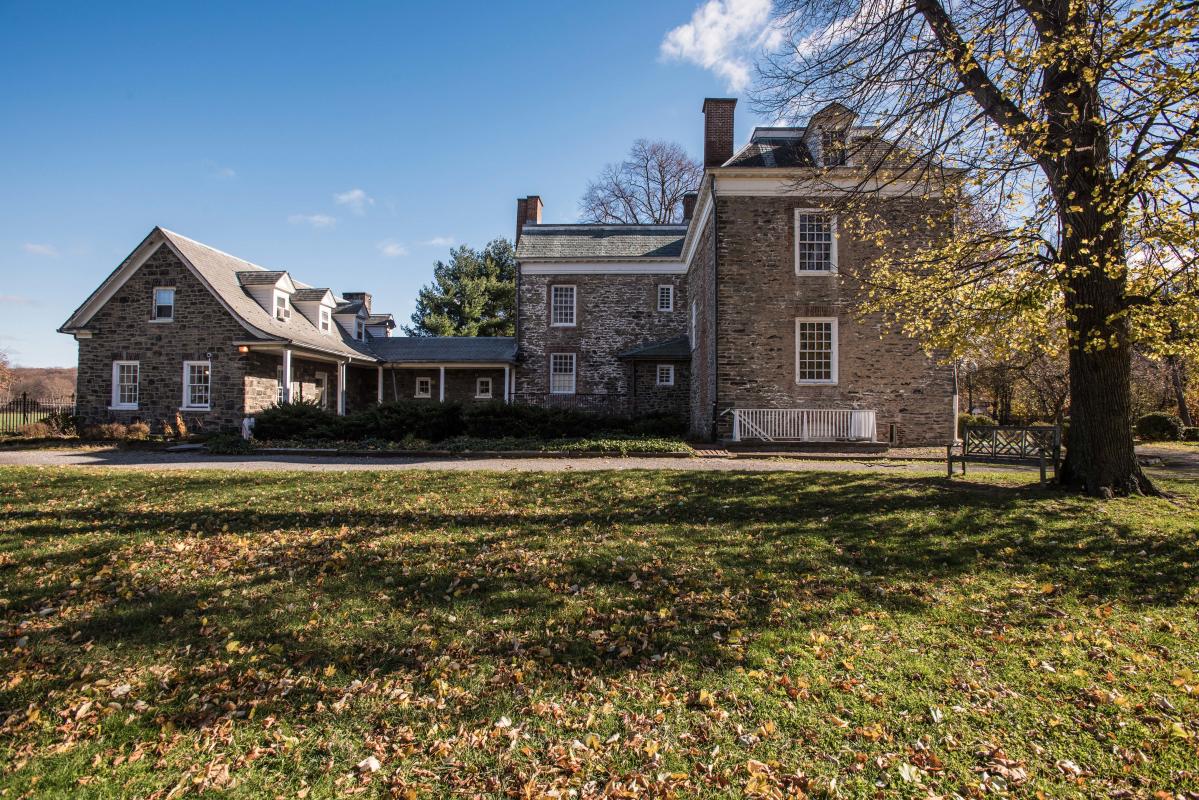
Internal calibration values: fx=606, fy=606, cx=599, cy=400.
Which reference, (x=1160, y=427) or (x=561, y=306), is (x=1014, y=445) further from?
(x=1160, y=427)

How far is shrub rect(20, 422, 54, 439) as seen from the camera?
18203 millimetres

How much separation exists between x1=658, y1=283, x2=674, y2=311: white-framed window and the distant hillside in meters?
39.8

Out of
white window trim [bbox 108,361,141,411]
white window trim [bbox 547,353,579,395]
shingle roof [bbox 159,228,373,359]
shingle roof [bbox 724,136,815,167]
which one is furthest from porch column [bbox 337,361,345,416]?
shingle roof [bbox 724,136,815,167]

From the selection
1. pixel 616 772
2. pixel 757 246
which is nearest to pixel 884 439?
pixel 757 246

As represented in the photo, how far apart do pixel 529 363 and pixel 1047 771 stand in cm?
2298

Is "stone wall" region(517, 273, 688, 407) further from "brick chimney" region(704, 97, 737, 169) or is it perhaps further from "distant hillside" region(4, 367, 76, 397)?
"distant hillside" region(4, 367, 76, 397)

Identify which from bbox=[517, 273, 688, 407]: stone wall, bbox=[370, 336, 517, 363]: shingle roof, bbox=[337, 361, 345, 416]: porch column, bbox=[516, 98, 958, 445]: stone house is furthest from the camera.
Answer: bbox=[370, 336, 517, 363]: shingle roof

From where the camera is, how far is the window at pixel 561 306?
24953 mm

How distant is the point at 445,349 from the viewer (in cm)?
2719

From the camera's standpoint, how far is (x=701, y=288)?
19.8m

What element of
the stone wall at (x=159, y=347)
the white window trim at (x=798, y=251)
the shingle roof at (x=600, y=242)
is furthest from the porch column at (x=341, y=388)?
the white window trim at (x=798, y=251)

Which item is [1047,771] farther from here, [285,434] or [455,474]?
[285,434]

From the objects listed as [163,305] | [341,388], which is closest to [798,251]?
[341,388]

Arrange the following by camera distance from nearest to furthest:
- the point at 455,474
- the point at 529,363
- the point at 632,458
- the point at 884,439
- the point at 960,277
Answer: the point at 960,277, the point at 455,474, the point at 632,458, the point at 884,439, the point at 529,363
